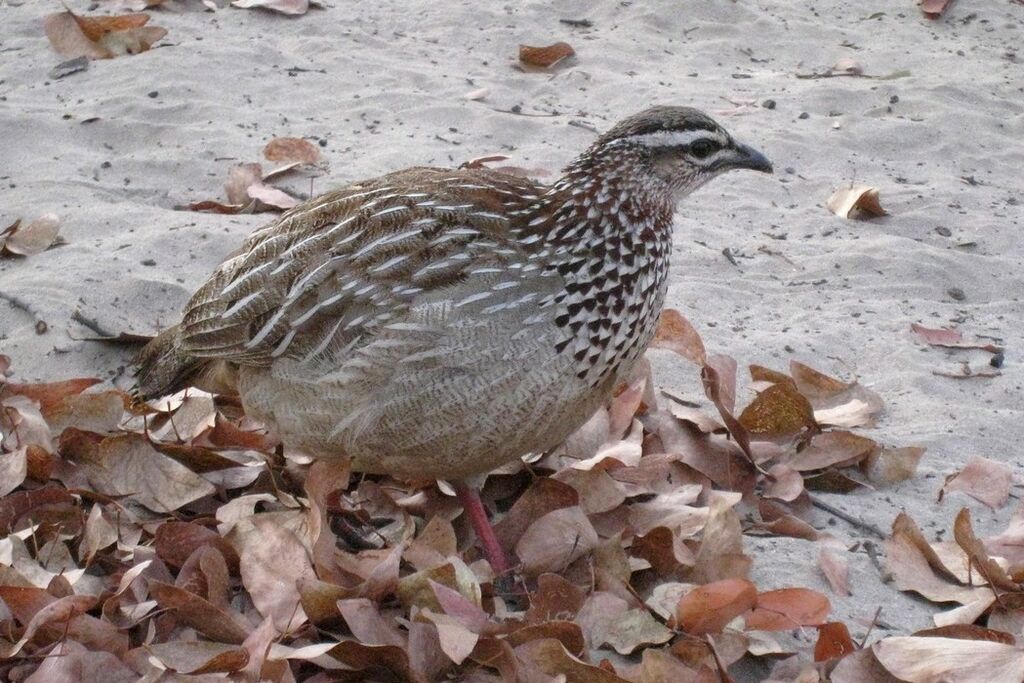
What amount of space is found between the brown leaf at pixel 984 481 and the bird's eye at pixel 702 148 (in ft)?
4.43

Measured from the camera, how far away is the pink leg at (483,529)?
152 inches

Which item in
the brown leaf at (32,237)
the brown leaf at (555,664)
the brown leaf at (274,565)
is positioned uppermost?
the brown leaf at (32,237)

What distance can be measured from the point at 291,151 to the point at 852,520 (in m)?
3.27

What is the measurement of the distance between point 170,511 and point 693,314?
234 centimetres

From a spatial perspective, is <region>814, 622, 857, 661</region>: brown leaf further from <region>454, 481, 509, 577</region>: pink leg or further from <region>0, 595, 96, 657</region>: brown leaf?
<region>0, 595, 96, 657</region>: brown leaf

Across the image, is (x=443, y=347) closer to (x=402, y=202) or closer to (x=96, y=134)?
(x=402, y=202)

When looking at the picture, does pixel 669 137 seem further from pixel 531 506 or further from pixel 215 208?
pixel 215 208

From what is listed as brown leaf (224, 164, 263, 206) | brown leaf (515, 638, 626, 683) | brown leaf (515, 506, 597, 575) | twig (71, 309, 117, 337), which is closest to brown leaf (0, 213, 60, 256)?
twig (71, 309, 117, 337)

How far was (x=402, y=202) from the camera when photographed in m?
3.89

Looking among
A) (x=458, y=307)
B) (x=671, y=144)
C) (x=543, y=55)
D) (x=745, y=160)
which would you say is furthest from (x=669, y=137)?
(x=543, y=55)

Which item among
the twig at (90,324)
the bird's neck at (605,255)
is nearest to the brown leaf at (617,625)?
the bird's neck at (605,255)

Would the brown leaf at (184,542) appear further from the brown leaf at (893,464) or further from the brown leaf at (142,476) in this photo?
the brown leaf at (893,464)

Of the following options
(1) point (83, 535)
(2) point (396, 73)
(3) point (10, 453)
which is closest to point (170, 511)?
(1) point (83, 535)

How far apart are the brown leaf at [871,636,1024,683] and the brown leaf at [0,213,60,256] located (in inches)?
140
